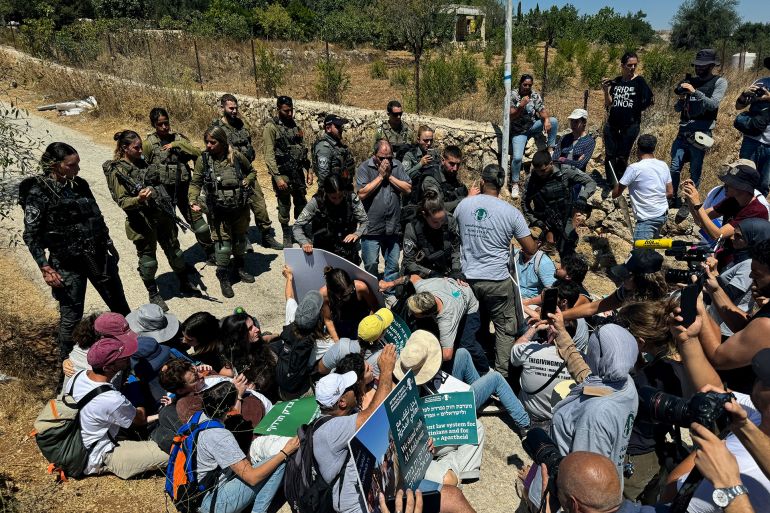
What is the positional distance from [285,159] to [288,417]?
407cm

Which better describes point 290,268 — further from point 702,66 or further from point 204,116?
point 204,116

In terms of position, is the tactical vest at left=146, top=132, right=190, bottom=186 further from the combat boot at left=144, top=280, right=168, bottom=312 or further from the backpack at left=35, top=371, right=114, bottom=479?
the backpack at left=35, top=371, right=114, bottom=479

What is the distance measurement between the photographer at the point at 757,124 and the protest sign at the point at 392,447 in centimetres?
602

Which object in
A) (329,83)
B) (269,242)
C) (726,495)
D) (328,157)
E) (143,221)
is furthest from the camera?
(329,83)

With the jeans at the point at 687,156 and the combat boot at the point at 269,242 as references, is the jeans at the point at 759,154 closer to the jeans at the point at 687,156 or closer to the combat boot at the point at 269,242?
the jeans at the point at 687,156

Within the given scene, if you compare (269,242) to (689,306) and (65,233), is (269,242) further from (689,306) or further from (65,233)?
(689,306)

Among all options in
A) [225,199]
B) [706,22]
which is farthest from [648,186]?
[706,22]

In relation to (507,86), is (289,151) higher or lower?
lower

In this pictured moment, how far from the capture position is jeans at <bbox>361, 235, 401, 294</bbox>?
5.42m

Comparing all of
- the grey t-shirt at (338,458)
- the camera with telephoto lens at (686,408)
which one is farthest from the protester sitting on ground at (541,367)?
the grey t-shirt at (338,458)

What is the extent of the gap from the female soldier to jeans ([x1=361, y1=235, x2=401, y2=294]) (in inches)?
10.0

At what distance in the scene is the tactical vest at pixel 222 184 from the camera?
5.46 metres

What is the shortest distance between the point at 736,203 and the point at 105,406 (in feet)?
17.1

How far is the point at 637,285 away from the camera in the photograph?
12.6 feet
